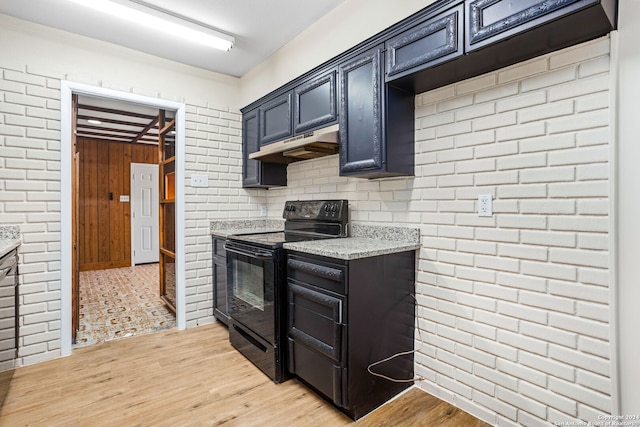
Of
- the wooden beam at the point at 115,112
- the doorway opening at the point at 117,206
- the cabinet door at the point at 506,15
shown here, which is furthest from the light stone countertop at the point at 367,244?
the wooden beam at the point at 115,112

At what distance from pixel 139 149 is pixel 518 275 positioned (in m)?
6.96

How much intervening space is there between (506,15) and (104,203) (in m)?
6.92

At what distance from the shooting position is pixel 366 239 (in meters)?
2.37

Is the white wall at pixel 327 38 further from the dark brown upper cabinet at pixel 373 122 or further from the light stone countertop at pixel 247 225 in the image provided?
the light stone countertop at pixel 247 225

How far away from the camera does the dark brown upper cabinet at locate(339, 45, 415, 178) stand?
1.99 meters

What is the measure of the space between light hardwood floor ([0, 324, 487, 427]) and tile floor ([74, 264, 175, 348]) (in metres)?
0.44

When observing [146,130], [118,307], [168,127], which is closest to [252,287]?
[168,127]

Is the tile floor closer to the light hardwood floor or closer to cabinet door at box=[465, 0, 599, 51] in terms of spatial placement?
the light hardwood floor

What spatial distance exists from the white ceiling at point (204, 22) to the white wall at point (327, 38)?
79mm

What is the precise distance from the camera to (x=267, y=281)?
7.40 ft

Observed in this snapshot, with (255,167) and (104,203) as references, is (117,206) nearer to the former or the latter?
(104,203)

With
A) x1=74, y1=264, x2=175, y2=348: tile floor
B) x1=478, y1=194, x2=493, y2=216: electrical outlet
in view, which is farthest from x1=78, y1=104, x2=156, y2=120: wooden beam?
x1=478, y1=194, x2=493, y2=216: electrical outlet

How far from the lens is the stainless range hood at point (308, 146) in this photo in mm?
2262

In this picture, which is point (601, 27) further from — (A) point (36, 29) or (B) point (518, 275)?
(A) point (36, 29)
